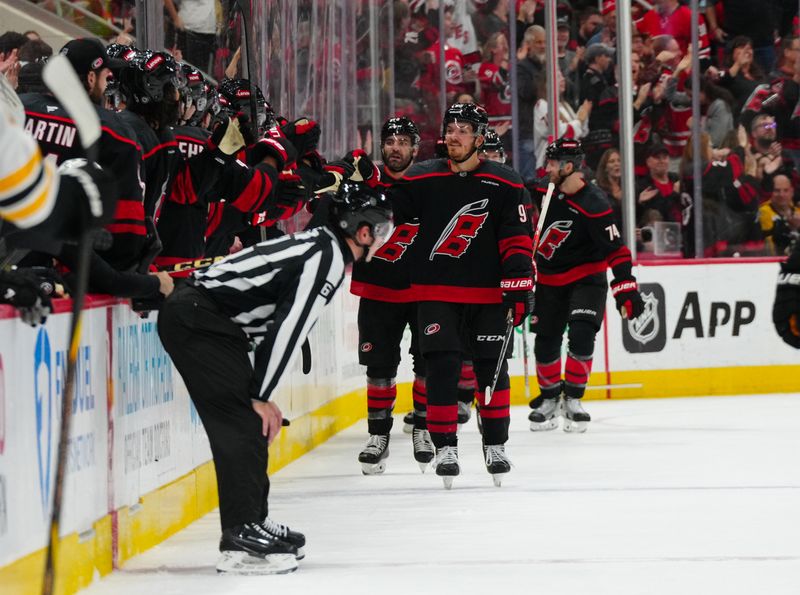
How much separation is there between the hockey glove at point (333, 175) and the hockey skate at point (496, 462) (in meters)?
1.37

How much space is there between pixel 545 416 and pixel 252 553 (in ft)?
13.6

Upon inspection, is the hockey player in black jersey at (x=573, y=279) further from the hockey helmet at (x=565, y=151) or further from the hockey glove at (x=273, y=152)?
the hockey glove at (x=273, y=152)

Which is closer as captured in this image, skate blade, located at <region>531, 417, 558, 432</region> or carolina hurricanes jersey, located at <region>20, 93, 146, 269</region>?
carolina hurricanes jersey, located at <region>20, 93, 146, 269</region>

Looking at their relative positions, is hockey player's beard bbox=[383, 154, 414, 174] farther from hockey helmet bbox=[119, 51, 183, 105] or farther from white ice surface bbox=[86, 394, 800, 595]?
hockey helmet bbox=[119, 51, 183, 105]

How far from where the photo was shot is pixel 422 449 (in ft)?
20.8

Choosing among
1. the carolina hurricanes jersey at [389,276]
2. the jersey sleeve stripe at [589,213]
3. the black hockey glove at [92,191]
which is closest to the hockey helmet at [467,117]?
the carolina hurricanes jersey at [389,276]

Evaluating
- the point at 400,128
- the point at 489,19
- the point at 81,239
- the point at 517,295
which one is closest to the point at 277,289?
the point at 81,239

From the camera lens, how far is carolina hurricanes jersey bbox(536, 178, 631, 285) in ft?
25.7

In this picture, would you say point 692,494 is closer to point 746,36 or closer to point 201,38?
point 201,38

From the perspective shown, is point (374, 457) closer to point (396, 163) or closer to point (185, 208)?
point (396, 163)

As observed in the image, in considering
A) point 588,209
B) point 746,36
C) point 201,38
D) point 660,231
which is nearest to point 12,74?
point 201,38

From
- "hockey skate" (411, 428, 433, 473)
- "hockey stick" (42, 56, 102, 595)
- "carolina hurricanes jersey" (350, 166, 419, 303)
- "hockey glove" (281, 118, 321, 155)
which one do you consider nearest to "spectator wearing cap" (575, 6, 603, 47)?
"carolina hurricanes jersey" (350, 166, 419, 303)

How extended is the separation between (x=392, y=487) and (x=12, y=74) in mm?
2676

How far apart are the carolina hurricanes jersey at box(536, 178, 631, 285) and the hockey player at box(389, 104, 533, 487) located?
2122mm
